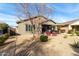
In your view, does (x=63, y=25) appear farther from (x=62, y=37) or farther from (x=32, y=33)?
(x=32, y=33)

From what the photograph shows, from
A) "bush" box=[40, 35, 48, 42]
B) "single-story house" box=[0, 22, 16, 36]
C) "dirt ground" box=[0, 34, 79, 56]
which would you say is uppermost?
"single-story house" box=[0, 22, 16, 36]

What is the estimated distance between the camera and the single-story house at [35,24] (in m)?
6.68

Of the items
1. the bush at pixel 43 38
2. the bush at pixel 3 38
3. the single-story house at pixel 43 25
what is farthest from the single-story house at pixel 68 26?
the bush at pixel 3 38

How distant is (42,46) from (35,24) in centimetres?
58

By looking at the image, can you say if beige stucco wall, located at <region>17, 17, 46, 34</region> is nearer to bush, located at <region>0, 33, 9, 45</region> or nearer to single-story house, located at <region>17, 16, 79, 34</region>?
single-story house, located at <region>17, 16, 79, 34</region>

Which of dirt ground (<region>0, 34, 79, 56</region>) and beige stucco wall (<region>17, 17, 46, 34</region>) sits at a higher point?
beige stucco wall (<region>17, 17, 46, 34</region>)

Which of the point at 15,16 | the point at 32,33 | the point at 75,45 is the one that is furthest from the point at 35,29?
the point at 75,45

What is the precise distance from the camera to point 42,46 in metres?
6.67

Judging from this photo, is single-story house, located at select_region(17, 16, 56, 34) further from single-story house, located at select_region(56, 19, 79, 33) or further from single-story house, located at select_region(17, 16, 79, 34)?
single-story house, located at select_region(56, 19, 79, 33)

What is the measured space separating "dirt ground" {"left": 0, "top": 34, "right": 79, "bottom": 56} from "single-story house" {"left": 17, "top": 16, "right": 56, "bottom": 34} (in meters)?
0.18

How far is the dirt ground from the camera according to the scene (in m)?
6.60

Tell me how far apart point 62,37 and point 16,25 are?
120cm

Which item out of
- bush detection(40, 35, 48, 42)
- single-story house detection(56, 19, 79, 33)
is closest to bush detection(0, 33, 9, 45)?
bush detection(40, 35, 48, 42)

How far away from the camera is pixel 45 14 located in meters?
6.72
